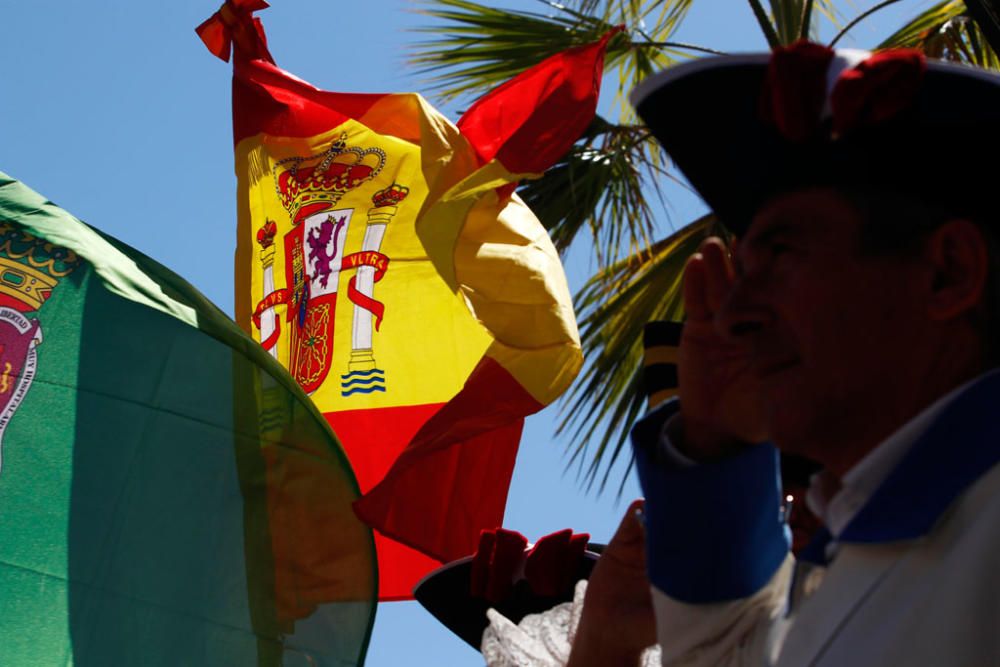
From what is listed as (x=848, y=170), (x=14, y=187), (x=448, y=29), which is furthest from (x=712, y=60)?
(x=448, y=29)

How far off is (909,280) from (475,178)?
116 inches

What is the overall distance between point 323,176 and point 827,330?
3651mm

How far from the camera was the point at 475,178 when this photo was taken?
14.4 ft

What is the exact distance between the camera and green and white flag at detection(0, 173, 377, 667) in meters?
3.93

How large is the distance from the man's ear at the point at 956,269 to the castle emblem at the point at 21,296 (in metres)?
3.15

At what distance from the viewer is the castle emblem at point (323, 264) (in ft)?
15.4

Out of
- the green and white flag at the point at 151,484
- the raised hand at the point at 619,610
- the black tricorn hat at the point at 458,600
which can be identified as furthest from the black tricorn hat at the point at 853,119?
the green and white flag at the point at 151,484

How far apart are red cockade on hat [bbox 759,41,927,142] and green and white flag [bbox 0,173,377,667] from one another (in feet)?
8.94

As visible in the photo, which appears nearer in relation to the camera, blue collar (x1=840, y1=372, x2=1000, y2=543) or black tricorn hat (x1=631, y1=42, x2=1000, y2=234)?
blue collar (x1=840, y1=372, x2=1000, y2=543)

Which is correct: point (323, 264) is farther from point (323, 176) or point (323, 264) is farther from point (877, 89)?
point (877, 89)

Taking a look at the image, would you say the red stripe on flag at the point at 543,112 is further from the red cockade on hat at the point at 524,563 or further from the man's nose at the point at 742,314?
the man's nose at the point at 742,314

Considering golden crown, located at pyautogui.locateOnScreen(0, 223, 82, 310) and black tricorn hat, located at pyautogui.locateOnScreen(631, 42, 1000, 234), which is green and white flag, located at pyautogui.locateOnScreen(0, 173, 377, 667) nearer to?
golden crown, located at pyautogui.locateOnScreen(0, 223, 82, 310)

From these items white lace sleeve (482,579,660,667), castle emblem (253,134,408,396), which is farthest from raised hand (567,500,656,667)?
castle emblem (253,134,408,396)

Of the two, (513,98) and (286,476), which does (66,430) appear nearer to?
(286,476)
